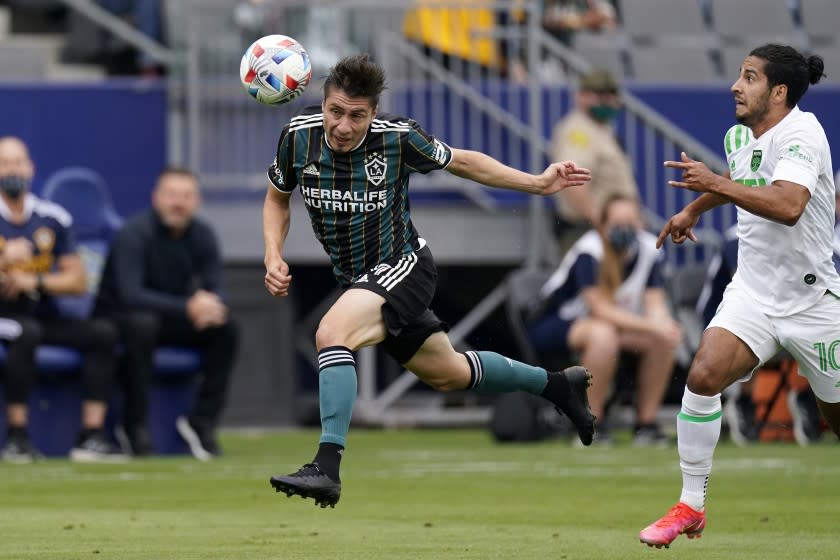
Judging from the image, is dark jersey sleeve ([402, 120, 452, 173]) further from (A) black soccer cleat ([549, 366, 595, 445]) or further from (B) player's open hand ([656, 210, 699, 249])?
(A) black soccer cleat ([549, 366, 595, 445])

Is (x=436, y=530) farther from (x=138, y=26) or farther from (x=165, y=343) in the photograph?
(x=138, y=26)

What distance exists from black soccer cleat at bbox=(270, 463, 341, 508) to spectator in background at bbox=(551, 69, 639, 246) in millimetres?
8410

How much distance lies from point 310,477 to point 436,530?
1541 mm

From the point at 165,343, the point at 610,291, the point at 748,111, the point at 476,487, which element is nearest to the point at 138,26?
the point at 165,343

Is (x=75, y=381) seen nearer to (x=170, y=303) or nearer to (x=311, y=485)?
(x=170, y=303)

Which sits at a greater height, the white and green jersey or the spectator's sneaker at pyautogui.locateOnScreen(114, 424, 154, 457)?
the white and green jersey

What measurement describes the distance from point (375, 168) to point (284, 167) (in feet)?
1.41

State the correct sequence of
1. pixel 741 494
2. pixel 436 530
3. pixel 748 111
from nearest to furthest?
pixel 748 111
pixel 436 530
pixel 741 494

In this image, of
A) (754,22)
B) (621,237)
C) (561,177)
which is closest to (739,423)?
(621,237)

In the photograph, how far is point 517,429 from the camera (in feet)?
48.5

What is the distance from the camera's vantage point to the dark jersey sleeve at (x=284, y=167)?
804 cm

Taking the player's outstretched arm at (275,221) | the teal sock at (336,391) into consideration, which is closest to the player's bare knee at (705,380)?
the teal sock at (336,391)

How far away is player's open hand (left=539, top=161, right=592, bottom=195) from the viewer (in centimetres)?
817

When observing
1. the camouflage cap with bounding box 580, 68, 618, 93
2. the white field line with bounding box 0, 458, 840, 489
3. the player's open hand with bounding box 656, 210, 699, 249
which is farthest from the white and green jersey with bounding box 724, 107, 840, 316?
the camouflage cap with bounding box 580, 68, 618, 93
